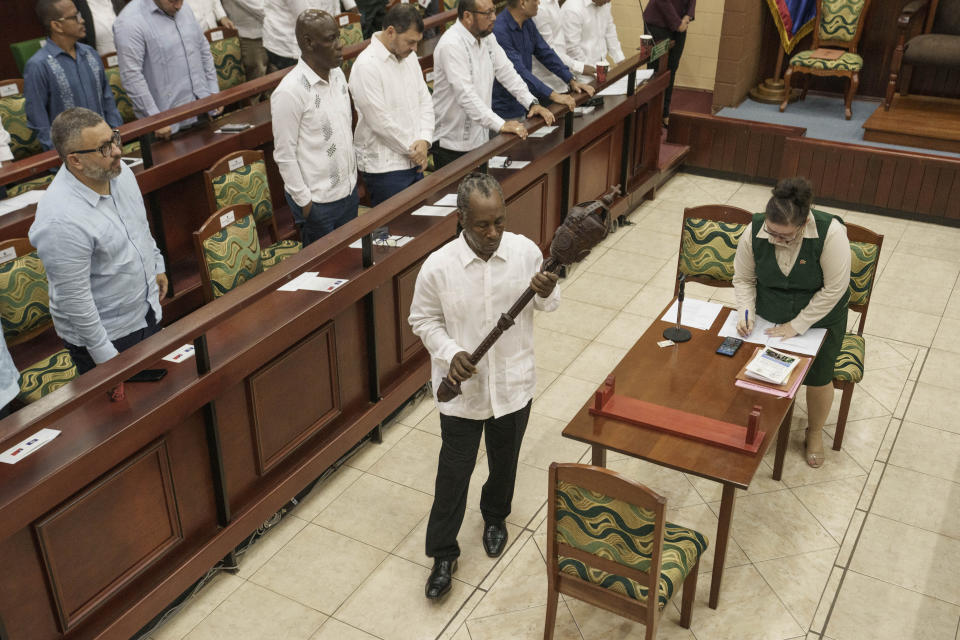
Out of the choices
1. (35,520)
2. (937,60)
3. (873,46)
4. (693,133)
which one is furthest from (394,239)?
(873,46)

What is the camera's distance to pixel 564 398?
492cm

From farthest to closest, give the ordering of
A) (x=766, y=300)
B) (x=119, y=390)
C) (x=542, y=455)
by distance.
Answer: (x=542, y=455) → (x=766, y=300) → (x=119, y=390)

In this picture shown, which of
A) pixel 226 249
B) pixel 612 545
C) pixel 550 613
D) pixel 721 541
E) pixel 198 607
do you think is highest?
pixel 226 249

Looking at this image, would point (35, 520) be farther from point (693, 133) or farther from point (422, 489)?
point (693, 133)

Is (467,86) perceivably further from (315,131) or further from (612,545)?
(612,545)

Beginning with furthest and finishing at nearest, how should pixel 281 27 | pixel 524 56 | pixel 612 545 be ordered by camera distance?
pixel 281 27 < pixel 524 56 < pixel 612 545

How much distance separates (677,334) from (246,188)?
97.4 inches

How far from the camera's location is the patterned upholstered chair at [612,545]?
2.74 metres

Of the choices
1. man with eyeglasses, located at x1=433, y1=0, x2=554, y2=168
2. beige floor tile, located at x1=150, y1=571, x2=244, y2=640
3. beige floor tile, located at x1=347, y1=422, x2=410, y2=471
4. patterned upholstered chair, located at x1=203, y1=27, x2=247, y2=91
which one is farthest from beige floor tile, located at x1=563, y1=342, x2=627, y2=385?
patterned upholstered chair, located at x1=203, y1=27, x2=247, y2=91

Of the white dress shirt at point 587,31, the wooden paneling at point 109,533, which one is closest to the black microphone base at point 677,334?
the wooden paneling at point 109,533

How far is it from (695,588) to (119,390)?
222cm

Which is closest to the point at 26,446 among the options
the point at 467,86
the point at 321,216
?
the point at 321,216

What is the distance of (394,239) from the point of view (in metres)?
4.49

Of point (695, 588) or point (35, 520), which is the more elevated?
point (35, 520)
